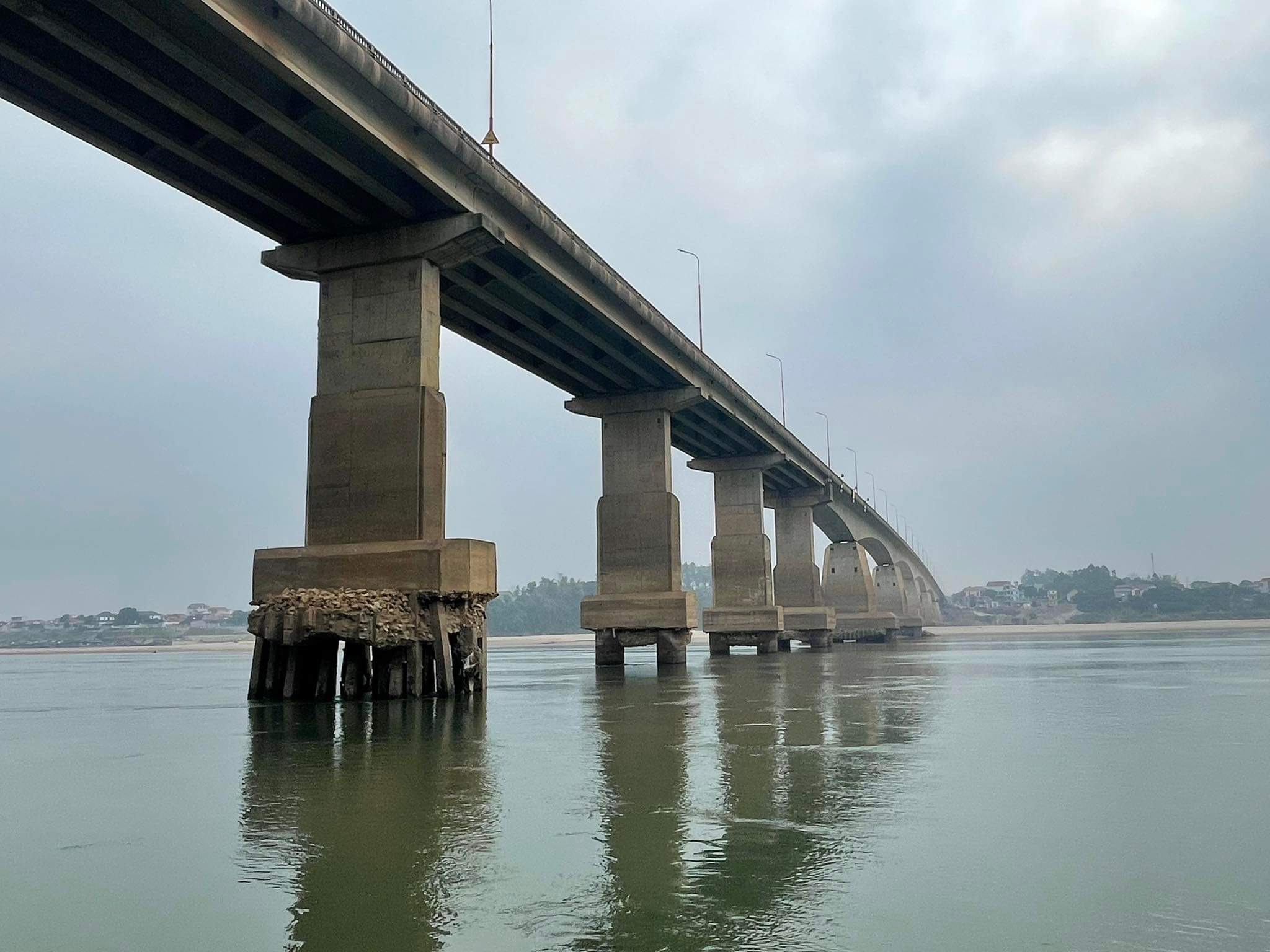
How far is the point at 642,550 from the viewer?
4725cm

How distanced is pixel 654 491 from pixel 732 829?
3829cm

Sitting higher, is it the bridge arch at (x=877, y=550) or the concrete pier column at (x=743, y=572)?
the bridge arch at (x=877, y=550)

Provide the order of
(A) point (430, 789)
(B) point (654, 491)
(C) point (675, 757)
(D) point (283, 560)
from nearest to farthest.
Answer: (A) point (430, 789), (C) point (675, 757), (D) point (283, 560), (B) point (654, 491)

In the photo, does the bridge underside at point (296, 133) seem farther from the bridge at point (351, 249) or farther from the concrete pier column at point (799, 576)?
the concrete pier column at point (799, 576)

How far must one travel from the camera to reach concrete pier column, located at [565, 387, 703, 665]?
46594 millimetres


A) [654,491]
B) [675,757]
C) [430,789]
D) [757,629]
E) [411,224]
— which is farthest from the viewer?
[757,629]

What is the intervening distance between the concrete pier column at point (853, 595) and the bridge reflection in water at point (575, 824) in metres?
85.4

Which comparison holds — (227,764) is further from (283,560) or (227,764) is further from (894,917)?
(283,560)

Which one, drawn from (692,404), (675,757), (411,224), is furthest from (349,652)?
(692,404)

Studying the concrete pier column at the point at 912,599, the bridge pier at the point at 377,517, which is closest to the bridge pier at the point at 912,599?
the concrete pier column at the point at 912,599

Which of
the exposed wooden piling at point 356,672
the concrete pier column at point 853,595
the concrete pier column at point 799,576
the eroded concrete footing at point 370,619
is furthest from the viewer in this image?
the concrete pier column at point 853,595

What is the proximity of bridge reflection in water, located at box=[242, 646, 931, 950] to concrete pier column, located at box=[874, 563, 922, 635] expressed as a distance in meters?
123

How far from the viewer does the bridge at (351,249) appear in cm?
2203

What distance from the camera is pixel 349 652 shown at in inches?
1075
